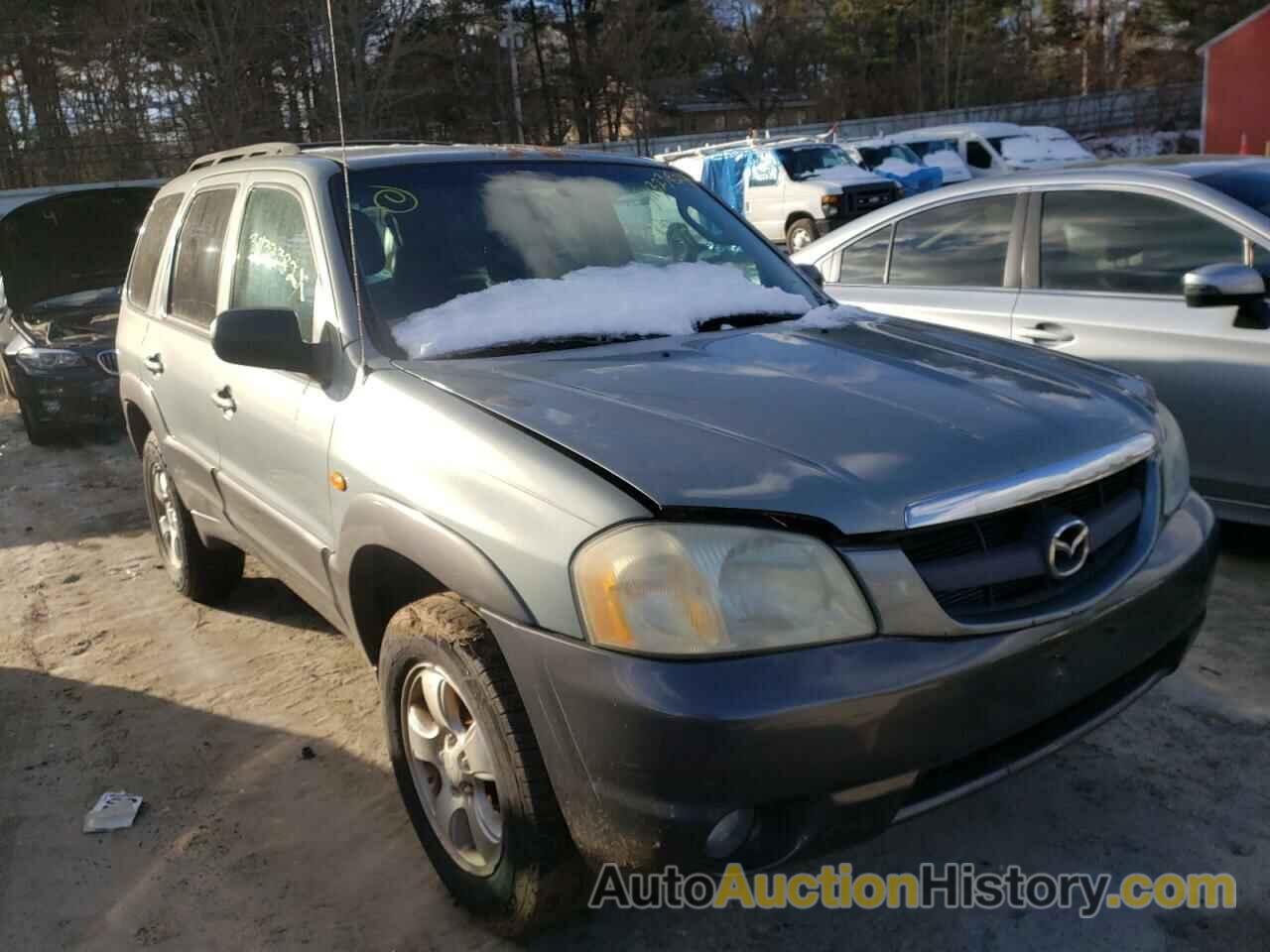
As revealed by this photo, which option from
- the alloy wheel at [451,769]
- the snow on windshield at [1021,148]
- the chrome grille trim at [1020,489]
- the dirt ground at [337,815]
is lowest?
the dirt ground at [337,815]

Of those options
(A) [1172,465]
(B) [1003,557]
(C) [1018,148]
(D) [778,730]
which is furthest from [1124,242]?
(C) [1018,148]

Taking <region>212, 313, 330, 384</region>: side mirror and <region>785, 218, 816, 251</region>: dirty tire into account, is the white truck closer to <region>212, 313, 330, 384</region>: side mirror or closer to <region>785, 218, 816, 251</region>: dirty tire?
<region>785, 218, 816, 251</region>: dirty tire

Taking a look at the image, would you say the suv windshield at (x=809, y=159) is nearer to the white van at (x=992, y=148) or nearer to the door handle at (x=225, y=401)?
the white van at (x=992, y=148)

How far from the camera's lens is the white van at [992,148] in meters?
→ 20.4

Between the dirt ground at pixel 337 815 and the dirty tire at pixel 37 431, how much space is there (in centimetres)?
429

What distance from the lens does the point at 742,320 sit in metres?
3.19

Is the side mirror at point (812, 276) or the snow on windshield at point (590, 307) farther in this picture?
the side mirror at point (812, 276)

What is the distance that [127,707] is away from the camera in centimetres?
385

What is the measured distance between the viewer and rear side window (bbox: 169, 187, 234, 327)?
380 cm

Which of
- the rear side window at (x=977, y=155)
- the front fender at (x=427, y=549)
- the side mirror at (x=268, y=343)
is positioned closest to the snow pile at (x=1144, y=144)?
the rear side window at (x=977, y=155)

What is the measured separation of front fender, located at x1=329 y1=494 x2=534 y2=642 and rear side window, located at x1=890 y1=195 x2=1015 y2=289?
3.40m

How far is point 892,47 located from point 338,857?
48.5 metres

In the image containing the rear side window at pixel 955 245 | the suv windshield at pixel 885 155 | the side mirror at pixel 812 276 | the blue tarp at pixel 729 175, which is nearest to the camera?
the side mirror at pixel 812 276

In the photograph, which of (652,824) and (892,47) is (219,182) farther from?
(892,47)
